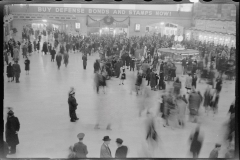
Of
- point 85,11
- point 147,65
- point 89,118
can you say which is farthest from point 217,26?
point 89,118

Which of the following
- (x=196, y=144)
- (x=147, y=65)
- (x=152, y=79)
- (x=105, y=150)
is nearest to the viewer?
(x=105, y=150)

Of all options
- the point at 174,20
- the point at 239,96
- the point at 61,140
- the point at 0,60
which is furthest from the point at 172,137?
the point at 174,20

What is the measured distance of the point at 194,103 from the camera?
7934 mm

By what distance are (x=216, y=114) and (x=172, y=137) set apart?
260 centimetres

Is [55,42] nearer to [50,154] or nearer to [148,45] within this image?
[148,45]

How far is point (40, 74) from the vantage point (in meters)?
12.6

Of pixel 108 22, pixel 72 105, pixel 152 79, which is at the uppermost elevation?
pixel 108 22

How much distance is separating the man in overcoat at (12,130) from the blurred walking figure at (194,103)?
16.4 ft

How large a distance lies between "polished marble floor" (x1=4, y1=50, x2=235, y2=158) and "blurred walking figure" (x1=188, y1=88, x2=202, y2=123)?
333 mm

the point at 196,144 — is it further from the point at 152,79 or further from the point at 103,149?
the point at 152,79

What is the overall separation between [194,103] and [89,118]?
3.30 m

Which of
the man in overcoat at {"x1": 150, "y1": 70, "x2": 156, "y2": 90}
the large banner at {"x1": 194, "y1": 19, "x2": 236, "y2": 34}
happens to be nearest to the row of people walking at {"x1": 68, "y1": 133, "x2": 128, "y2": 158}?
the man in overcoat at {"x1": 150, "y1": 70, "x2": 156, "y2": 90}

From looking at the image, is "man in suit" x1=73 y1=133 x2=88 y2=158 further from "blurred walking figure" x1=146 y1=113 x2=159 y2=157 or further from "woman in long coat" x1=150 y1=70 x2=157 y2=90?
"woman in long coat" x1=150 y1=70 x2=157 y2=90

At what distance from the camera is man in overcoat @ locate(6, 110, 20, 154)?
5.99m
